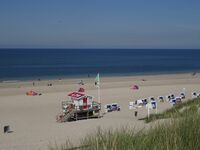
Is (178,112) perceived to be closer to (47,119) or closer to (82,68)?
(47,119)

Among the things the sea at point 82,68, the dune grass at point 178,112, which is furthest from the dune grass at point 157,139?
the sea at point 82,68

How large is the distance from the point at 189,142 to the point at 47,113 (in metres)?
20.0

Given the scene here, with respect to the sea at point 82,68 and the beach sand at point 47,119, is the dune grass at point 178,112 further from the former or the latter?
the sea at point 82,68

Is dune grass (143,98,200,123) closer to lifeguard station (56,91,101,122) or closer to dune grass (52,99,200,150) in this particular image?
dune grass (52,99,200,150)

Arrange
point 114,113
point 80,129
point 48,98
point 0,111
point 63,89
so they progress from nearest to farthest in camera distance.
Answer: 1. point 80,129
2. point 114,113
3. point 0,111
4. point 48,98
5. point 63,89

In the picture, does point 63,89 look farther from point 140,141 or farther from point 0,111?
point 140,141

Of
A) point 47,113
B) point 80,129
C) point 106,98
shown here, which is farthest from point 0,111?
point 80,129

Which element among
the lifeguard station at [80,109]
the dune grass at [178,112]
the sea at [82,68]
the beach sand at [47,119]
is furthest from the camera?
the sea at [82,68]

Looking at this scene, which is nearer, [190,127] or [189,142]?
[189,142]

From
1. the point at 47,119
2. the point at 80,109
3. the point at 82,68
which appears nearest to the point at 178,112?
the point at 80,109

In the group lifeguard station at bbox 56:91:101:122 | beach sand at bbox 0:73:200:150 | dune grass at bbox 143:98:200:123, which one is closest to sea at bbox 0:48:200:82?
beach sand at bbox 0:73:200:150

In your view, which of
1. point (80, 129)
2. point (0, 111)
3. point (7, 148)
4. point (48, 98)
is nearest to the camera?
point (7, 148)

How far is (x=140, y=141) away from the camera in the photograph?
3582 millimetres

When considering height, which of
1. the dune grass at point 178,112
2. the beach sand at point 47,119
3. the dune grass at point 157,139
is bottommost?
the beach sand at point 47,119
